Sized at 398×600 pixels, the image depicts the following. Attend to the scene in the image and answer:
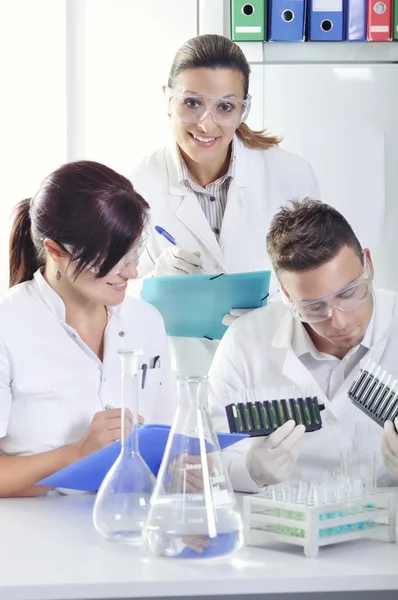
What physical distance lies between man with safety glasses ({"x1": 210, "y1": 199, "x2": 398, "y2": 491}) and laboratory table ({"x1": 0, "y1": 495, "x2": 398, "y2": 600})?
453 millimetres

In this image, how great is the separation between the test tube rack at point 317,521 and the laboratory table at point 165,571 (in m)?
0.02

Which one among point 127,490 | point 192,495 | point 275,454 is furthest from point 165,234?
point 192,495

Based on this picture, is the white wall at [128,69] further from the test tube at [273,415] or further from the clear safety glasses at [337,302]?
the test tube at [273,415]

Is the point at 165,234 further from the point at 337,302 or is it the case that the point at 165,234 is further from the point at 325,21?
the point at 325,21

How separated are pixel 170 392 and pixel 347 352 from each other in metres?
0.40

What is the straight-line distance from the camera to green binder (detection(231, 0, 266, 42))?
3242 mm

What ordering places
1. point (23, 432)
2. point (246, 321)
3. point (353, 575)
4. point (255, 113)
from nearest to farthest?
point (353, 575) → point (23, 432) → point (246, 321) → point (255, 113)

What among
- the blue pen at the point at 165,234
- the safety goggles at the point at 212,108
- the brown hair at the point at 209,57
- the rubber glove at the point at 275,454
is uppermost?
the brown hair at the point at 209,57

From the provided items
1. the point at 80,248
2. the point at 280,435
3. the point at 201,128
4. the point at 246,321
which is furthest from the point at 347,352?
the point at 201,128

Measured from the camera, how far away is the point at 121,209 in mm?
Answer: 1797

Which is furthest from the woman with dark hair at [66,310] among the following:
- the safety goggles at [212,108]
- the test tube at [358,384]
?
the safety goggles at [212,108]

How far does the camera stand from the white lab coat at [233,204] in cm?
265

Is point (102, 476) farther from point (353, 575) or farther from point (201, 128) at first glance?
point (201, 128)

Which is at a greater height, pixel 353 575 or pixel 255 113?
pixel 255 113
